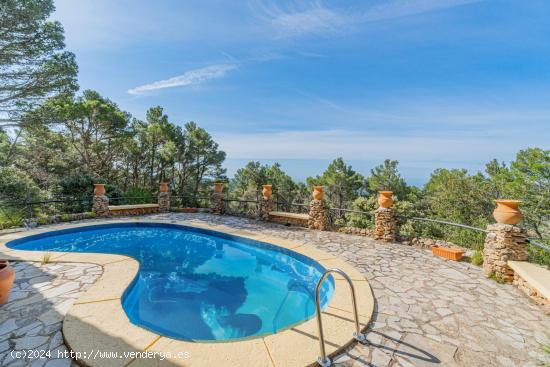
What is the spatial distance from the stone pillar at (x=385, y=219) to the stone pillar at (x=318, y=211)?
185 centimetres

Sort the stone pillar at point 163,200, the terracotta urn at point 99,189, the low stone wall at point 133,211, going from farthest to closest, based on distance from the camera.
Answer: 1. the stone pillar at point 163,200
2. the low stone wall at point 133,211
3. the terracotta urn at point 99,189

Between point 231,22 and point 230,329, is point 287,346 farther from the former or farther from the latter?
point 231,22

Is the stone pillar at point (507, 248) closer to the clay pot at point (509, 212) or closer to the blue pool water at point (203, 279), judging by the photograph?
the clay pot at point (509, 212)

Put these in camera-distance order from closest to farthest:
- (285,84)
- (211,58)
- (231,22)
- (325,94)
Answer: (231,22) < (211,58) < (285,84) < (325,94)

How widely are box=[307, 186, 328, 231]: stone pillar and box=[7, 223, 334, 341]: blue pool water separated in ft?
7.97

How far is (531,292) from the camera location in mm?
3723

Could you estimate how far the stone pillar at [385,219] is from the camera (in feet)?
22.2

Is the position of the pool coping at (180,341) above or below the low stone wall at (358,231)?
below

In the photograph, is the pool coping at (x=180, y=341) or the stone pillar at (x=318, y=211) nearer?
the pool coping at (x=180, y=341)

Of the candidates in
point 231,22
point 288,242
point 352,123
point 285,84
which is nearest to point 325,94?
point 285,84

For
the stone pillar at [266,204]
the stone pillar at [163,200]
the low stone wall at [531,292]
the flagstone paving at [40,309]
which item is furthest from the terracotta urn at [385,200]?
the stone pillar at [163,200]

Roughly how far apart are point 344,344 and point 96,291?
361cm

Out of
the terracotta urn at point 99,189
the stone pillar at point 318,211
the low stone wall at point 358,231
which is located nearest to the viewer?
the low stone wall at point 358,231

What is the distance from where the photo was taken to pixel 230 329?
3.54 meters
